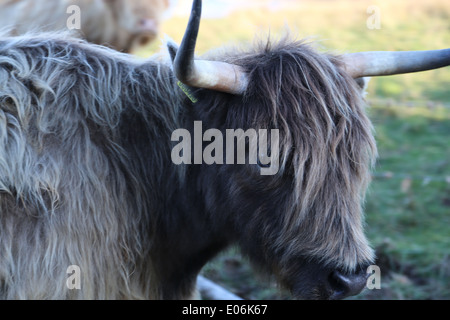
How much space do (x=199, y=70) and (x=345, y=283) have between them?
50.2 inches

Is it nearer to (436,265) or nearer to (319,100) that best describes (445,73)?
(436,265)

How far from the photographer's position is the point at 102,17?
682cm

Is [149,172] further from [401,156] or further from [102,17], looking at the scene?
[102,17]

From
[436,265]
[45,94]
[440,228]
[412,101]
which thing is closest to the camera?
[45,94]

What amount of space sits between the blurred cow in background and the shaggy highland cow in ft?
11.6

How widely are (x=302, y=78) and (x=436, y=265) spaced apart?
7.55 ft

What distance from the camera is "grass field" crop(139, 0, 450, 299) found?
4.18m

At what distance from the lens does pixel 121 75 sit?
3.21 metres

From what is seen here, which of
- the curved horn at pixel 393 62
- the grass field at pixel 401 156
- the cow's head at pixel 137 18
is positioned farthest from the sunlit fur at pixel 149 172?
the cow's head at pixel 137 18

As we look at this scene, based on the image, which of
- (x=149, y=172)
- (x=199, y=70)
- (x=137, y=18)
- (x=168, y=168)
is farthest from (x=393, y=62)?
(x=137, y=18)

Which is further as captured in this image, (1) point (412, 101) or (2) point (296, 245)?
(1) point (412, 101)

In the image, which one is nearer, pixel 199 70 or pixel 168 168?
pixel 199 70

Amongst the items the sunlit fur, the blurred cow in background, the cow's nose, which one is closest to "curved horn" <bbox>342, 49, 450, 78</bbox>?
the sunlit fur
